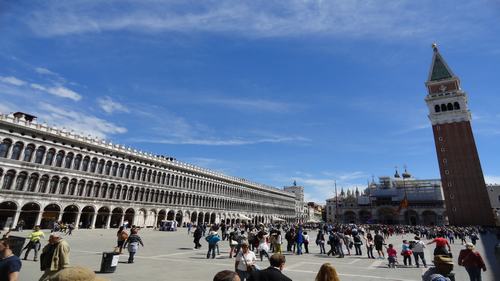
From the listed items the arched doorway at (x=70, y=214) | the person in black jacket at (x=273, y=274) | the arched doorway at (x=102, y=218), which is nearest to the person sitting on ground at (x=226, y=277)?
the person in black jacket at (x=273, y=274)

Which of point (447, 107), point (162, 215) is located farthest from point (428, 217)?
point (162, 215)

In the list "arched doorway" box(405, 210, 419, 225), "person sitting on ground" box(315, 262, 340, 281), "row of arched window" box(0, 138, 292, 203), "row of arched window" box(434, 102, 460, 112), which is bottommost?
"person sitting on ground" box(315, 262, 340, 281)

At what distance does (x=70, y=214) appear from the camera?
40.1 meters

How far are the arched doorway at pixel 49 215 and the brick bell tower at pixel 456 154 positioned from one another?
248ft

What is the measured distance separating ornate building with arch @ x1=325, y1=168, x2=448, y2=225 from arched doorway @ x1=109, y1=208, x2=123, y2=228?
52707 mm

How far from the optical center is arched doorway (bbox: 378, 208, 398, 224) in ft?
286

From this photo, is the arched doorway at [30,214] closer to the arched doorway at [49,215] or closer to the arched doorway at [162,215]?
the arched doorway at [49,215]

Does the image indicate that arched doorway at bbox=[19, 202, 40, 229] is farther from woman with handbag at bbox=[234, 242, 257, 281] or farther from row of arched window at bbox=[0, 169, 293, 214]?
woman with handbag at bbox=[234, 242, 257, 281]

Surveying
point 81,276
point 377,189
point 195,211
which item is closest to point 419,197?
point 377,189

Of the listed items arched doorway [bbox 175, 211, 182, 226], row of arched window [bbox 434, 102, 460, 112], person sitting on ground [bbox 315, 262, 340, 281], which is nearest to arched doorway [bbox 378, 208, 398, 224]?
row of arched window [bbox 434, 102, 460, 112]

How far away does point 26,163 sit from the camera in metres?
34.1

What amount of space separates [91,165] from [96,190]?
379 cm

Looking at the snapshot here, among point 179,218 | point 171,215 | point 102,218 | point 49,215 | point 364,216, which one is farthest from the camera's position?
point 364,216

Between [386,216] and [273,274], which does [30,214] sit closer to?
[273,274]
